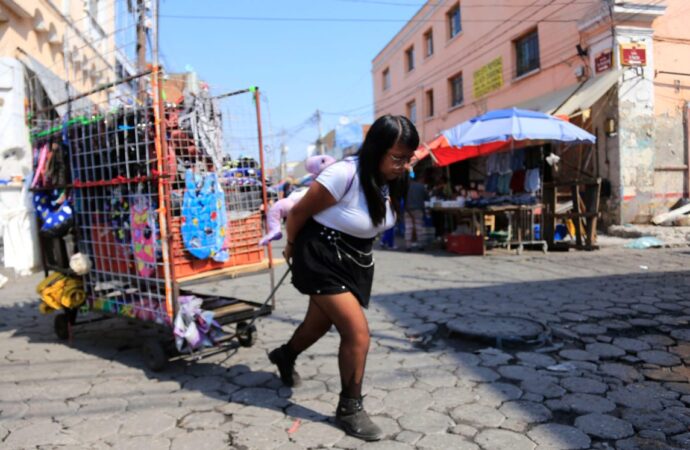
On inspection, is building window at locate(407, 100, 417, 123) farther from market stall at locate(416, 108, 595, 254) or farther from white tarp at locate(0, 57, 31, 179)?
white tarp at locate(0, 57, 31, 179)

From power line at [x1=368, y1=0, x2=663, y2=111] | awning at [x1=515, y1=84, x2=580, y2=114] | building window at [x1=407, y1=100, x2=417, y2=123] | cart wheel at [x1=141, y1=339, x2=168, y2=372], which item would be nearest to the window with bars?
power line at [x1=368, y1=0, x2=663, y2=111]

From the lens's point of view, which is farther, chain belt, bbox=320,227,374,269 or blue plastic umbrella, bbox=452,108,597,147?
blue plastic umbrella, bbox=452,108,597,147

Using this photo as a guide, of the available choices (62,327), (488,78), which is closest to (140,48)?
(62,327)

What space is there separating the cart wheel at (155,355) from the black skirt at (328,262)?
1.49 meters

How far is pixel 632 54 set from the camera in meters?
10.6

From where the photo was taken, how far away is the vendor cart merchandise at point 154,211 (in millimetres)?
3453

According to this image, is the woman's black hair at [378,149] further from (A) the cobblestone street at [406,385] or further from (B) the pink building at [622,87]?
(B) the pink building at [622,87]

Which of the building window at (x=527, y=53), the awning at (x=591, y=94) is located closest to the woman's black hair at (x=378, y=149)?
the awning at (x=591, y=94)

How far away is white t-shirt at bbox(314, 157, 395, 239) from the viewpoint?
245 cm

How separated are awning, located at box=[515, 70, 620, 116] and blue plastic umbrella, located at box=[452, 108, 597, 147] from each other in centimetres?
182

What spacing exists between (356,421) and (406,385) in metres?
0.74

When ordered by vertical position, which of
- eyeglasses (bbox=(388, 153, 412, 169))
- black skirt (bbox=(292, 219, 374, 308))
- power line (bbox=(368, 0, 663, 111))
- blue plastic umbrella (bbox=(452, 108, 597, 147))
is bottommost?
black skirt (bbox=(292, 219, 374, 308))

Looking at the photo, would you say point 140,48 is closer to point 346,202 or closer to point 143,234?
point 143,234

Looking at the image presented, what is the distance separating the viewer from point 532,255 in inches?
355
